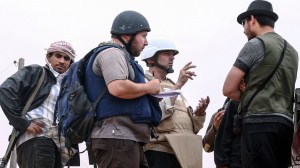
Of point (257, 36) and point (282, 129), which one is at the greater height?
point (257, 36)

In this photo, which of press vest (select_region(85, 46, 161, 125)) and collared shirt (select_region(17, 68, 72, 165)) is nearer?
press vest (select_region(85, 46, 161, 125))

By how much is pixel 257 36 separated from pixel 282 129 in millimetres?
960

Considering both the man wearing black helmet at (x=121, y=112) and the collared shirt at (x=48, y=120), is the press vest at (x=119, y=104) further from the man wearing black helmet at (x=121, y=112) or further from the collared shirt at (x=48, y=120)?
the collared shirt at (x=48, y=120)

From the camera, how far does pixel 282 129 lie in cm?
548

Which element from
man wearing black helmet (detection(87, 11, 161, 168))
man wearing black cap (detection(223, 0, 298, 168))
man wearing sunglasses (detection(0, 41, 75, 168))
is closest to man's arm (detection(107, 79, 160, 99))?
man wearing black helmet (detection(87, 11, 161, 168))

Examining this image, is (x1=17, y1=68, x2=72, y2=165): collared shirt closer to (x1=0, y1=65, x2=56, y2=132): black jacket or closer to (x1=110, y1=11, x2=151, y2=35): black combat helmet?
(x1=0, y1=65, x2=56, y2=132): black jacket

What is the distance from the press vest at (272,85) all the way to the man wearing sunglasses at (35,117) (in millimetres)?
2416

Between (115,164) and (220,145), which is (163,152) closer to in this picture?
(220,145)

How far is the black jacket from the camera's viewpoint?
6.86 m

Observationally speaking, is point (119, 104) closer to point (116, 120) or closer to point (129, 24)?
point (116, 120)

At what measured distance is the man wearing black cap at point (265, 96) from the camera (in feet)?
17.9

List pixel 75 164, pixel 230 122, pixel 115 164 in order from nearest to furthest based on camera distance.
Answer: pixel 115 164
pixel 230 122
pixel 75 164

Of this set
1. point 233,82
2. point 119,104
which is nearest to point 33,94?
point 119,104

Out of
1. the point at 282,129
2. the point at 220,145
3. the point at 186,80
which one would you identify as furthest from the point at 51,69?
the point at 282,129
